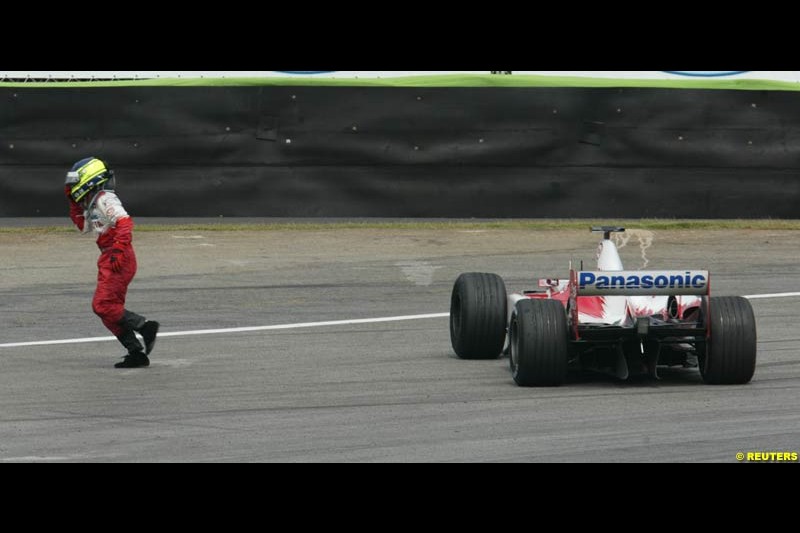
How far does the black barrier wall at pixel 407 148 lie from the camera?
60.0 ft

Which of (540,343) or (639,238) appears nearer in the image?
(540,343)

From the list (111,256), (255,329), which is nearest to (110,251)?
(111,256)

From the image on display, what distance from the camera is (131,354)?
1116 centimetres

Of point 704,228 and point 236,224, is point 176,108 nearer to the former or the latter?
point 236,224

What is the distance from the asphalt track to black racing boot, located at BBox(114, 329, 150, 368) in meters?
0.13

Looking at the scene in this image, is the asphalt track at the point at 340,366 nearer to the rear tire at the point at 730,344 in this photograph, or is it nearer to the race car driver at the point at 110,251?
the rear tire at the point at 730,344


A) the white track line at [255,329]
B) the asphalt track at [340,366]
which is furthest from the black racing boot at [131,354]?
the white track line at [255,329]

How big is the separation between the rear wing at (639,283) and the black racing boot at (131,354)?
345cm

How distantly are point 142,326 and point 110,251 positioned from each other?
617 mm

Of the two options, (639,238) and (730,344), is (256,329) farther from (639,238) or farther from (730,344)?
(639,238)

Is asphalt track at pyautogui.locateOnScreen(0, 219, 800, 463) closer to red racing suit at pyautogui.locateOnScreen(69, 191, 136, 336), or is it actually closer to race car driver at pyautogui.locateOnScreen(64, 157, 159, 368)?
race car driver at pyautogui.locateOnScreen(64, 157, 159, 368)

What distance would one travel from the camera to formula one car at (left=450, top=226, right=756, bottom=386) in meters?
9.70

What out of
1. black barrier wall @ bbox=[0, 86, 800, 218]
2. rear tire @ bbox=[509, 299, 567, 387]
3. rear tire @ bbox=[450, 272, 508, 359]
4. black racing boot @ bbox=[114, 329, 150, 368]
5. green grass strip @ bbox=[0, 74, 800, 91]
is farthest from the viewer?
green grass strip @ bbox=[0, 74, 800, 91]

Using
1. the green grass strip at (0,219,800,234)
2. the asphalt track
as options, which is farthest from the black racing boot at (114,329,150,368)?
the green grass strip at (0,219,800,234)
